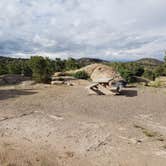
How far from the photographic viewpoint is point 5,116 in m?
7.46

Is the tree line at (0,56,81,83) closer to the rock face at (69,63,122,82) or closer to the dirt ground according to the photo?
the rock face at (69,63,122,82)

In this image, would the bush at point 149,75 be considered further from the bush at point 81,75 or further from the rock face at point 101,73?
the bush at point 81,75

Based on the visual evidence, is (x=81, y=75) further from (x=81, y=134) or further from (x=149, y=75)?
(x=81, y=134)

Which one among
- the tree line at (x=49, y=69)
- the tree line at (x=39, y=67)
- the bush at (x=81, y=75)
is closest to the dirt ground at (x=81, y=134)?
the tree line at (x=39, y=67)

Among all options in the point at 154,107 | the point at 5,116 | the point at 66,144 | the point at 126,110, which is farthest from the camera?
the point at 154,107

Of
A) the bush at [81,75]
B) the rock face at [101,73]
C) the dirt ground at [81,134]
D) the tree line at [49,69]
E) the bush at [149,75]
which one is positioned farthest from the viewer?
the bush at [149,75]

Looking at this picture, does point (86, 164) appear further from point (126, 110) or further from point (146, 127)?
point (126, 110)

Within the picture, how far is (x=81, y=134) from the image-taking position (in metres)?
5.86

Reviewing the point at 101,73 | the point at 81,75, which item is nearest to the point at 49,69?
the point at 81,75

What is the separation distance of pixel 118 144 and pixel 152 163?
1.08 meters

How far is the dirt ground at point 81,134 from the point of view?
447cm

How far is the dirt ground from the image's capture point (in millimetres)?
4469

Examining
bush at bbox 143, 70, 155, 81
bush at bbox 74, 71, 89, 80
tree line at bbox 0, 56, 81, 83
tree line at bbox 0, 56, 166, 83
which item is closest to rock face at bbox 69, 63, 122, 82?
bush at bbox 74, 71, 89, 80

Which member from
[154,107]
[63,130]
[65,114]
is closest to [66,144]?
[63,130]
